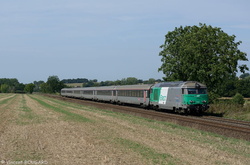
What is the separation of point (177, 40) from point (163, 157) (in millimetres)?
46121

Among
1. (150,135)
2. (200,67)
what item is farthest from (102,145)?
(200,67)

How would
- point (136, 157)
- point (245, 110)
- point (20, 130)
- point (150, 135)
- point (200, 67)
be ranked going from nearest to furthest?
1. point (136, 157)
2. point (150, 135)
3. point (20, 130)
4. point (245, 110)
5. point (200, 67)

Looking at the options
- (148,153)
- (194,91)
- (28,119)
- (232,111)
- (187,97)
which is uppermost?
(194,91)

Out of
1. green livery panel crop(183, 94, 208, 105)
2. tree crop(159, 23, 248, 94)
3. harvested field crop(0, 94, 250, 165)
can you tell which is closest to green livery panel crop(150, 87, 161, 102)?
green livery panel crop(183, 94, 208, 105)

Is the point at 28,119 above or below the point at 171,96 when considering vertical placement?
below

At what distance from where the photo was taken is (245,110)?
28406 mm

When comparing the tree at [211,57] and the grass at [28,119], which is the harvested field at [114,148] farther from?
the tree at [211,57]

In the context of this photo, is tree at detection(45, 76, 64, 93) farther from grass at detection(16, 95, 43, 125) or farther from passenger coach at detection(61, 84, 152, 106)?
grass at detection(16, 95, 43, 125)

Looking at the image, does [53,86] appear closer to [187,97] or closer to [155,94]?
[155,94]

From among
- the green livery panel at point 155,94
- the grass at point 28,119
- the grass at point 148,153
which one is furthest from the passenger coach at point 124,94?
the grass at point 148,153

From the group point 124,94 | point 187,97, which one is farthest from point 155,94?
point 124,94

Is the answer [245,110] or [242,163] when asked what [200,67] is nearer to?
[245,110]

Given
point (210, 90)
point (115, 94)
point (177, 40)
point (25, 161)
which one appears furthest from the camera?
point (177, 40)

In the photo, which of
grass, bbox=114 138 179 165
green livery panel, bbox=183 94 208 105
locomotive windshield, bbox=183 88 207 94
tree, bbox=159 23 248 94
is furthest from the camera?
tree, bbox=159 23 248 94
